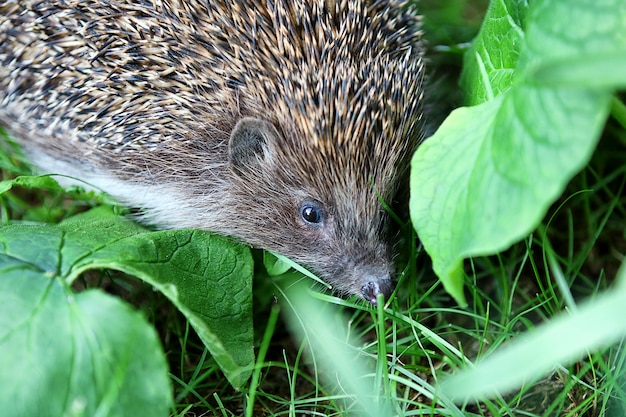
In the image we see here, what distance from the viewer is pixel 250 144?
2.64 m

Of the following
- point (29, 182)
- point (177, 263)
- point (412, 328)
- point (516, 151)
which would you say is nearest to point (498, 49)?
point (516, 151)

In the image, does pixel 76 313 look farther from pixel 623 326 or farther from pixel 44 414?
pixel 623 326

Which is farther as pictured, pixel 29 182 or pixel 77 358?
pixel 29 182

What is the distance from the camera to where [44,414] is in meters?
1.80

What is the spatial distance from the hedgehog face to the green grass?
10 cm

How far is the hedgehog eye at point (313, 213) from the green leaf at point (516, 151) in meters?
0.66

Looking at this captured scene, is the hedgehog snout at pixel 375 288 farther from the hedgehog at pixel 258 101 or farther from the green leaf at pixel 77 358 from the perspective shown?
the green leaf at pixel 77 358

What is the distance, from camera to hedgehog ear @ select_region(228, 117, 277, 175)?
8.38ft

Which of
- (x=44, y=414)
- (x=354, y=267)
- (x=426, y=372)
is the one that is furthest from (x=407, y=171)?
(x=44, y=414)

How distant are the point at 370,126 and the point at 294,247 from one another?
53cm

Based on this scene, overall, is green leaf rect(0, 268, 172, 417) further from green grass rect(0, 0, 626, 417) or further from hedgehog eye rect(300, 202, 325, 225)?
hedgehog eye rect(300, 202, 325, 225)

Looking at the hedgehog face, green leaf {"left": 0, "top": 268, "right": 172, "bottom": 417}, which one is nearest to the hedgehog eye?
the hedgehog face

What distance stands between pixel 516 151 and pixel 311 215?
1030mm

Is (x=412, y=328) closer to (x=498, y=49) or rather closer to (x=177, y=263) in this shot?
(x=177, y=263)
